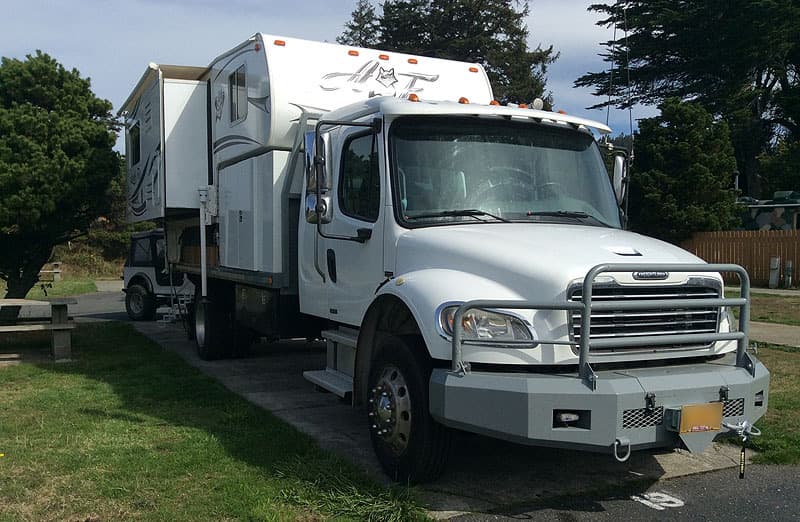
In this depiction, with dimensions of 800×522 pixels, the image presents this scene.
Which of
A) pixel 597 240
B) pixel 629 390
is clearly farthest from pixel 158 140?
pixel 629 390

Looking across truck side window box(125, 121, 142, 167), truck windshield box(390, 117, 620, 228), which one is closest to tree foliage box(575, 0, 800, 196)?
truck side window box(125, 121, 142, 167)

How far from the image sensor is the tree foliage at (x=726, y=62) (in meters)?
34.8

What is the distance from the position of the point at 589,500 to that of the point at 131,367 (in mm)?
6661

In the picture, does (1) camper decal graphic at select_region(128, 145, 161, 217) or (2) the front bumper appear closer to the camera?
(2) the front bumper

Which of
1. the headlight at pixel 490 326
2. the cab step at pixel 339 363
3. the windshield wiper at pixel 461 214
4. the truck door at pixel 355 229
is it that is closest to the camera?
the headlight at pixel 490 326

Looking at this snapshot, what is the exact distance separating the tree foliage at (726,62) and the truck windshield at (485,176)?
30.9 m

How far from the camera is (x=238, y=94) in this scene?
8531 mm

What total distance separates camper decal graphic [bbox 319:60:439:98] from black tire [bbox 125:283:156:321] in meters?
10.2

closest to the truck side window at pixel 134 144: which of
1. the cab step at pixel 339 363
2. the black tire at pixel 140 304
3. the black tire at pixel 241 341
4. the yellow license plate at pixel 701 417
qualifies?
the black tire at pixel 241 341

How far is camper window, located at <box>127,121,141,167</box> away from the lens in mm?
11758

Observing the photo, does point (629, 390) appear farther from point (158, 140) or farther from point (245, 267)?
point (158, 140)

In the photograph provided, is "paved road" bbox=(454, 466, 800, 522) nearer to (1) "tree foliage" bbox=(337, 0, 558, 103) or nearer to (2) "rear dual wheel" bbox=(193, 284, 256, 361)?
(2) "rear dual wheel" bbox=(193, 284, 256, 361)

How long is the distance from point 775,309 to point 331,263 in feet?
44.0

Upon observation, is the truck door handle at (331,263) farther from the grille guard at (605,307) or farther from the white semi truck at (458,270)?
the grille guard at (605,307)
